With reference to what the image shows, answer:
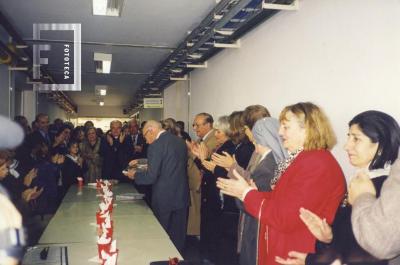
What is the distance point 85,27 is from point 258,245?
14.1 feet

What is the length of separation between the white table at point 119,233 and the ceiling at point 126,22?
2320mm

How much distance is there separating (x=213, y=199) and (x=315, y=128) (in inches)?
99.7

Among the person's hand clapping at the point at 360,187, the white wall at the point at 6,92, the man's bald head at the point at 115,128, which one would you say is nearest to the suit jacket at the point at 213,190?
the person's hand clapping at the point at 360,187

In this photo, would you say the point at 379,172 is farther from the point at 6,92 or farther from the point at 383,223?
the point at 6,92

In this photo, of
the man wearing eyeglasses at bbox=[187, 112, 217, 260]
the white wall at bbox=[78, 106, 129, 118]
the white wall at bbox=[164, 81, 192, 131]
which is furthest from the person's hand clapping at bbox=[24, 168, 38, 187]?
the white wall at bbox=[78, 106, 129, 118]

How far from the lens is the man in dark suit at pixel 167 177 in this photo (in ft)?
12.3

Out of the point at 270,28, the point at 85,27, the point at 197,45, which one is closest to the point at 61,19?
the point at 85,27

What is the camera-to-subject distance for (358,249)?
59.9 inches

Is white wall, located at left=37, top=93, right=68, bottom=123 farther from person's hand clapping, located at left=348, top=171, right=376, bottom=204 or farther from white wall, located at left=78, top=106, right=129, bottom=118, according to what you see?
person's hand clapping, located at left=348, top=171, right=376, bottom=204

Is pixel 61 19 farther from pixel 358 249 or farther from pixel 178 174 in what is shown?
pixel 358 249

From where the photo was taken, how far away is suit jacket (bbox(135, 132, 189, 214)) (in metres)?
3.74

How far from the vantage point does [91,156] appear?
6027 mm

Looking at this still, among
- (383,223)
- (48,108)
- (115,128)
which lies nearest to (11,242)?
(383,223)

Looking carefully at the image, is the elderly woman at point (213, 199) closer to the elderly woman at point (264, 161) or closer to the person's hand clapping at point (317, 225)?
the elderly woman at point (264, 161)
